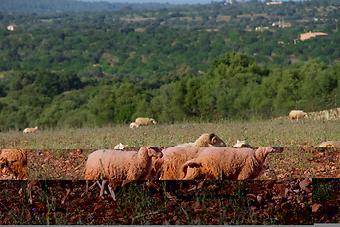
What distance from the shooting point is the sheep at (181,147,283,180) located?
Answer: 582cm

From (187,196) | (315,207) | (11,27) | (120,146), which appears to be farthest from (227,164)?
(11,27)

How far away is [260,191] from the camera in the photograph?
5863 mm

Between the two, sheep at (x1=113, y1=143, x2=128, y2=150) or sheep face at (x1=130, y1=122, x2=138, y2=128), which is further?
sheep face at (x1=130, y1=122, x2=138, y2=128)

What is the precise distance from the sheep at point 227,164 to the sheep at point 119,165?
27 centimetres

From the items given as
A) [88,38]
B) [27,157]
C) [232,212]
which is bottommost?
[232,212]

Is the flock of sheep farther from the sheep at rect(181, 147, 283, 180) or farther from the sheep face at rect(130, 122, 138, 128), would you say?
the sheep face at rect(130, 122, 138, 128)

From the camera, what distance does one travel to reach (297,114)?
6.91 metres

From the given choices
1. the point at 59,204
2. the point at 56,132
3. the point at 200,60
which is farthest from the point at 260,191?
the point at 200,60

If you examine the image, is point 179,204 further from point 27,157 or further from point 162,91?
point 162,91

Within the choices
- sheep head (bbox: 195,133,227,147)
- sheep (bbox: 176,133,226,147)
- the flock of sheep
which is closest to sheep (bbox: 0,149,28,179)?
the flock of sheep

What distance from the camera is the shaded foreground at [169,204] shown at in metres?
5.85

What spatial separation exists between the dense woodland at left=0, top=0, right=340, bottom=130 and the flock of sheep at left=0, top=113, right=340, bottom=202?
1.18 m

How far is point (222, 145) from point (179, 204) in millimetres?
552

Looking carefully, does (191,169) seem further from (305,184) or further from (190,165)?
(305,184)
